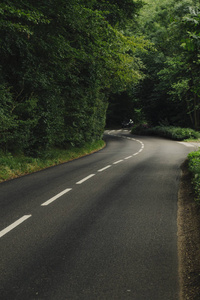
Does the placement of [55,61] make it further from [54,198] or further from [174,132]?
[174,132]

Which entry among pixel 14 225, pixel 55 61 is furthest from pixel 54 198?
pixel 55 61

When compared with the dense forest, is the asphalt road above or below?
below

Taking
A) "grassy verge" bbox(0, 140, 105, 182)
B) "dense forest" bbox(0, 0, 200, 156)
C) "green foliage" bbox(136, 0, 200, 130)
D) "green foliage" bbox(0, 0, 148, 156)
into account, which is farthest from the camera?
"green foliage" bbox(136, 0, 200, 130)

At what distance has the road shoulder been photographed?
362 cm

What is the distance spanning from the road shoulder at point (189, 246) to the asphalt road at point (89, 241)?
0.12 m

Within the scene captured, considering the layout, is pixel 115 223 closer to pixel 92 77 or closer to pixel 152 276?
pixel 152 276

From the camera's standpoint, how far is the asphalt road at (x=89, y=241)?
3596mm

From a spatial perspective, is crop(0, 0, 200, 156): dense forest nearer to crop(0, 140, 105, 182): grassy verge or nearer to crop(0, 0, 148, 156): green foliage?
crop(0, 0, 148, 156): green foliage

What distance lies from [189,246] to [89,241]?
5.31 feet

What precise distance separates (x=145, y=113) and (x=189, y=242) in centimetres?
4016

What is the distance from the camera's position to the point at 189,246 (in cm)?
486

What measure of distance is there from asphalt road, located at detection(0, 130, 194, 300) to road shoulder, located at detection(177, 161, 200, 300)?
0.12m

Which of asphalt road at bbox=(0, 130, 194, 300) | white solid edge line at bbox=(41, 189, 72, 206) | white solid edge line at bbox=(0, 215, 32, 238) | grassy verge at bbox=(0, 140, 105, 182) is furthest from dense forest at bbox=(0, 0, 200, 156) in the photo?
white solid edge line at bbox=(0, 215, 32, 238)

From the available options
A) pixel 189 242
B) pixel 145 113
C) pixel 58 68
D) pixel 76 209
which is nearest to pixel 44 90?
pixel 58 68
